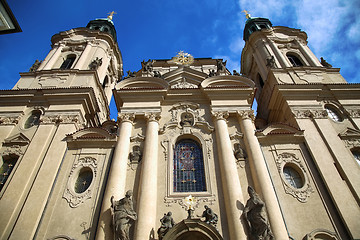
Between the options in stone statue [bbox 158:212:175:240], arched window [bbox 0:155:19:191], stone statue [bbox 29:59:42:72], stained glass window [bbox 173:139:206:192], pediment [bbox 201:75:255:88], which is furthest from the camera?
stone statue [bbox 29:59:42:72]

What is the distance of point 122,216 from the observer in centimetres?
904

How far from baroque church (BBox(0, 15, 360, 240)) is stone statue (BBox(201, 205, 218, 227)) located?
43 mm

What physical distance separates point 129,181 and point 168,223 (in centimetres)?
288

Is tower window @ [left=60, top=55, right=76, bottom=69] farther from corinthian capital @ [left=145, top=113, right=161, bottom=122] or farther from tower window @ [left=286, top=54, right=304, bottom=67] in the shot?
tower window @ [left=286, top=54, right=304, bottom=67]

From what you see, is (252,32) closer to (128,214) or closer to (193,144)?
(193,144)

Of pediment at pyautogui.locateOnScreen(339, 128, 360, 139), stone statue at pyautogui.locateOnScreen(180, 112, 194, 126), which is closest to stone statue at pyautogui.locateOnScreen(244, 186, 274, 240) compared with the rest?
stone statue at pyautogui.locateOnScreen(180, 112, 194, 126)

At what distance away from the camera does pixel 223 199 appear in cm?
1043

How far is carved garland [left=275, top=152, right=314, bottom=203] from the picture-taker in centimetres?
1071

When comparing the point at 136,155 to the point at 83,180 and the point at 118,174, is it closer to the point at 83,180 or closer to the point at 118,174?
the point at 118,174

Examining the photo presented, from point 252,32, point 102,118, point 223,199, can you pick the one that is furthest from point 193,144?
point 252,32

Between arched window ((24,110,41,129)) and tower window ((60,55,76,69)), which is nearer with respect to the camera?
arched window ((24,110,41,129))

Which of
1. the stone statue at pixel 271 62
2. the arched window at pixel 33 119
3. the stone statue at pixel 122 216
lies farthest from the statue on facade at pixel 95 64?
the stone statue at pixel 271 62

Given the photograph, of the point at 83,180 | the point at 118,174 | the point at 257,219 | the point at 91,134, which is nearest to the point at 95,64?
the point at 91,134

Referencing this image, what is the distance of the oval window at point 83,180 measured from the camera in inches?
444
